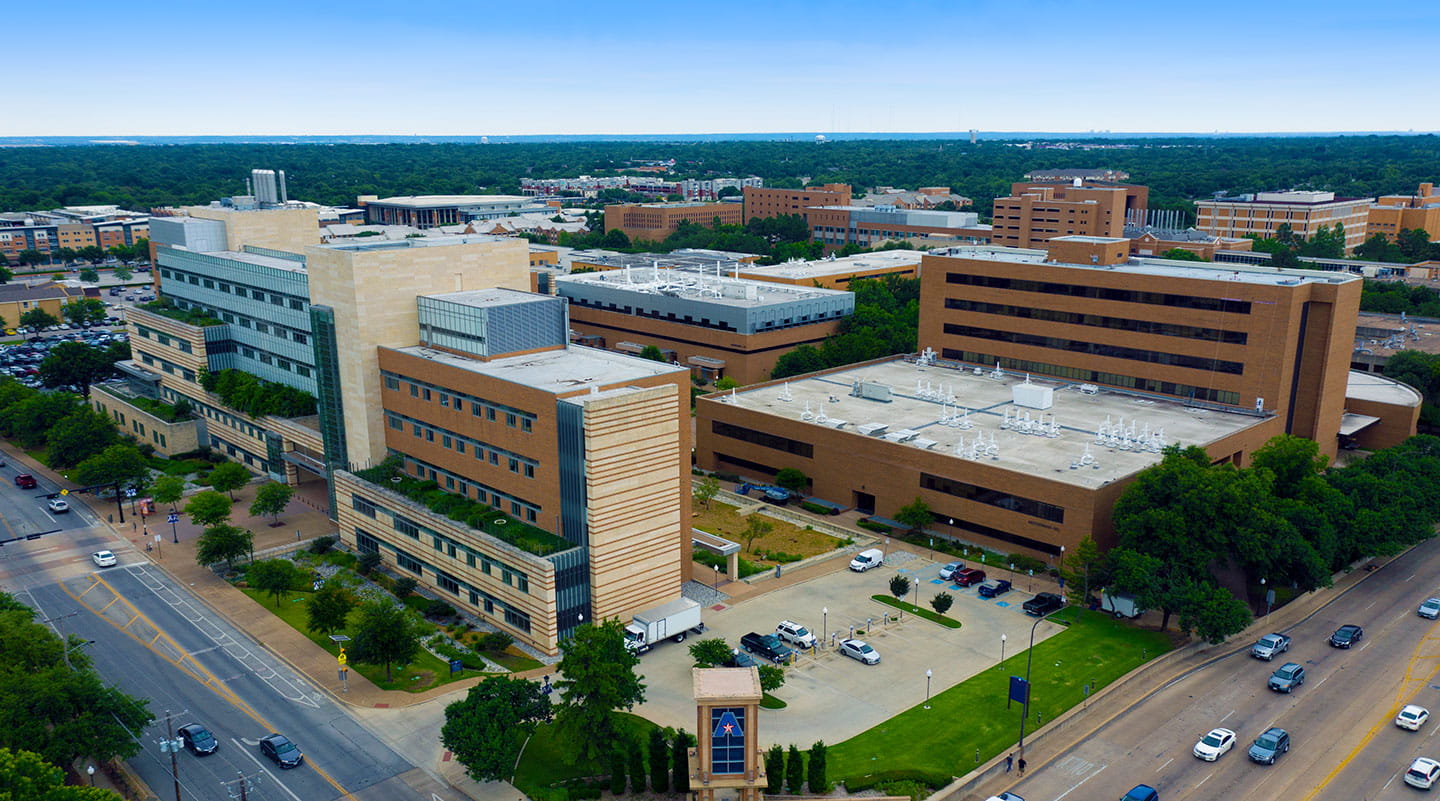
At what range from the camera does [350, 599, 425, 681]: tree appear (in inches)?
2296

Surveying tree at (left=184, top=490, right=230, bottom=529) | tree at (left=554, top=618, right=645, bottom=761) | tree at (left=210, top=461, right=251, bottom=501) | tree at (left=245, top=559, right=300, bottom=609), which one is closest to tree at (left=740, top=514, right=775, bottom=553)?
tree at (left=554, top=618, right=645, bottom=761)

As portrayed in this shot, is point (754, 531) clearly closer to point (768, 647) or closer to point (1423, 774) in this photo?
point (768, 647)

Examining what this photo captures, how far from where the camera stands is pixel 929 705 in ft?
187

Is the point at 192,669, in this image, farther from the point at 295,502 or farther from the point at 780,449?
the point at 780,449

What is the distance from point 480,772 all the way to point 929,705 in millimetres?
25042

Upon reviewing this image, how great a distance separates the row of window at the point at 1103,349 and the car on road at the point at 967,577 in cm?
3838

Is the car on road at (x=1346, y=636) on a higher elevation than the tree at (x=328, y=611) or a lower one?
lower

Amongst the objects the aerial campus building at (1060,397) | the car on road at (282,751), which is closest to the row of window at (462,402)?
the car on road at (282,751)

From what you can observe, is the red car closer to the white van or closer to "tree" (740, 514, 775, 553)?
the white van

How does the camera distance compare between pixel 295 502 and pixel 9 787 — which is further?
pixel 295 502

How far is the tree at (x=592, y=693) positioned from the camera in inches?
1897

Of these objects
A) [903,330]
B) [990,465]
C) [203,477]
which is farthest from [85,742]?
[903,330]

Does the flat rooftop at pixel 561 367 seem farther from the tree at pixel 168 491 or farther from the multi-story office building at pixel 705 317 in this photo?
the multi-story office building at pixel 705 317

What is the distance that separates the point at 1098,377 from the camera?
105m
